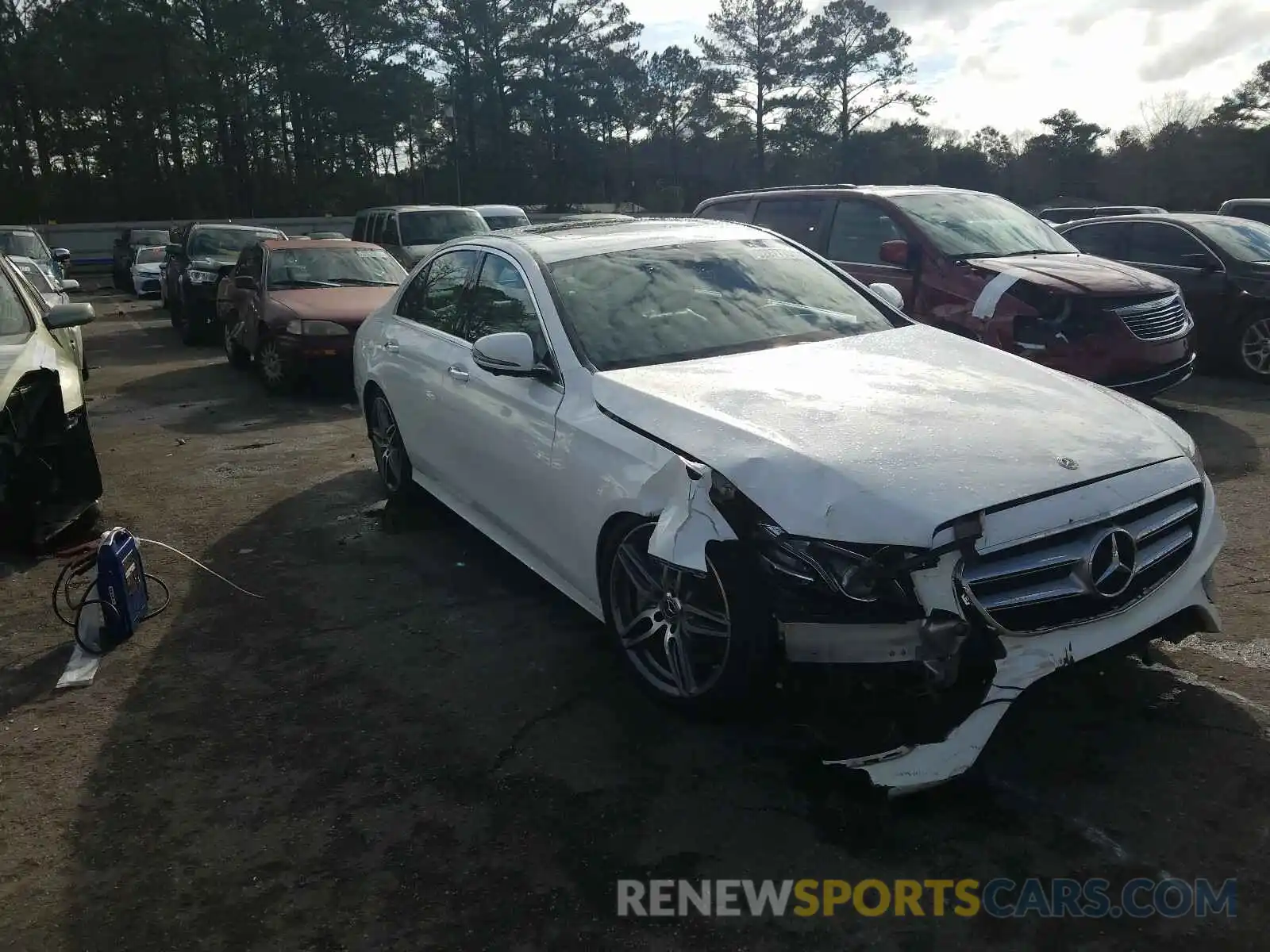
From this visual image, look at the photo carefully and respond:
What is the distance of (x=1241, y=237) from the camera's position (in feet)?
33.3

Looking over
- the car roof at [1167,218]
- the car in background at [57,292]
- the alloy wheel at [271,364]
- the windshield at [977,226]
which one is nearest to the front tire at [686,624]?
the windshield at [977,226]

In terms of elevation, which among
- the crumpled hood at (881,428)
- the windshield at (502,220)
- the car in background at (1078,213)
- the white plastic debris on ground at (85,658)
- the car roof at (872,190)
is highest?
the windshield at (502,220)

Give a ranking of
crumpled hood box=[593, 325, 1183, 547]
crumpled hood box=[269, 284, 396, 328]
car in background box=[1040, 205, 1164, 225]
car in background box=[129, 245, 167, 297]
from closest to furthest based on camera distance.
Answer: crumpled hood box=[593, 325, 1183, 547] → crumpled hood box=[269, 284, 396, 328] → car in background box=[1040, 205, 1164, 225] → car in background box=[129, 245, 167, 297]

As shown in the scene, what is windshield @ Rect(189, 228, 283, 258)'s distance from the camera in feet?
53.6

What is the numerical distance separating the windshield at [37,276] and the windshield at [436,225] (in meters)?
5.31

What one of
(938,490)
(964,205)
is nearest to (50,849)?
(938,490)

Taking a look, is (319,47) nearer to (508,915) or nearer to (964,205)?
(964,205)

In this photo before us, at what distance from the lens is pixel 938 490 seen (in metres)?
2.86

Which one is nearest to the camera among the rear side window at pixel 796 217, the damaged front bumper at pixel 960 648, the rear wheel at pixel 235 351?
the damaged front bumper at pixel 960 648

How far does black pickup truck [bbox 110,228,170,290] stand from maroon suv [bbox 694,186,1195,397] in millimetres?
24530

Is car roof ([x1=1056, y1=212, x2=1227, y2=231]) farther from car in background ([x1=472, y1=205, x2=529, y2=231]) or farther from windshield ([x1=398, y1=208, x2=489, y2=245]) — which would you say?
car in background ([x1=472, y1=205, x2=529, y2=231])

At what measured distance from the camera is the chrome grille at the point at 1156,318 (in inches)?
292

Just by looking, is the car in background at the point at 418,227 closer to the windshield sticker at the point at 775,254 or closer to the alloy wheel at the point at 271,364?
the alloy wheel at the point at 271,364

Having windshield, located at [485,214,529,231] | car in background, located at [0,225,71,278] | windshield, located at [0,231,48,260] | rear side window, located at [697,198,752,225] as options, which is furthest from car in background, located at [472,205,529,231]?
rear side window, located at [697,198,752,225]
